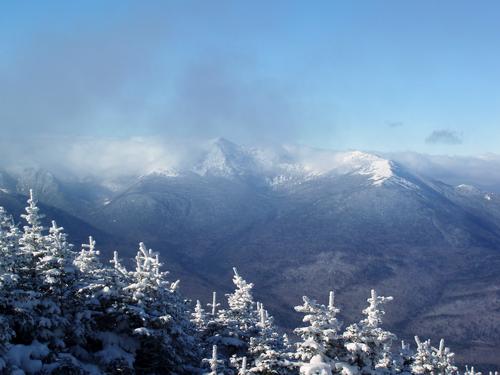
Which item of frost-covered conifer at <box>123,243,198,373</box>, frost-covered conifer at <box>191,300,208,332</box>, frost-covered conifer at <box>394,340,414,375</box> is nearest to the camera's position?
frost-covered conifer at <box>394,340,414,375</box>

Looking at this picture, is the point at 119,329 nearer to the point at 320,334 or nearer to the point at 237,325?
the point at 237,325

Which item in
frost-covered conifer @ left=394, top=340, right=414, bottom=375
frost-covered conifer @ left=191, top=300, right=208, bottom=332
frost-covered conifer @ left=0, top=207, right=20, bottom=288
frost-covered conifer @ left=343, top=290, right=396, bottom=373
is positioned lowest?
frost-covered conifer @ left=394, top=340, right=414, bottom=375

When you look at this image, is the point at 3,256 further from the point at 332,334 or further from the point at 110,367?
the point at 332,334

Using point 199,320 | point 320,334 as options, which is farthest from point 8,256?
point 199,320

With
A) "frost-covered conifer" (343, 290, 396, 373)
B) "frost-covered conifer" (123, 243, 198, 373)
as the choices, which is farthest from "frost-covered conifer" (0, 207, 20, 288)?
"frost-covered conifer" (343, 290, 396, 373)

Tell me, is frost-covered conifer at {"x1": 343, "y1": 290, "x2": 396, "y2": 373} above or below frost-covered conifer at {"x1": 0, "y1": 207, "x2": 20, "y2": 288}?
below

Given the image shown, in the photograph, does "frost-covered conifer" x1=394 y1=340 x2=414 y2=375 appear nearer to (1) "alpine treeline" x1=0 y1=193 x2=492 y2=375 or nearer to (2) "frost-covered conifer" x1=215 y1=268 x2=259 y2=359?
(1) "alpine treeline" x1=0 y1=193 x2=492 y2=375

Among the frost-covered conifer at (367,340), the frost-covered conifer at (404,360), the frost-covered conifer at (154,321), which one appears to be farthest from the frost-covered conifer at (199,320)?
the frost-covered conifer at (367,340)
